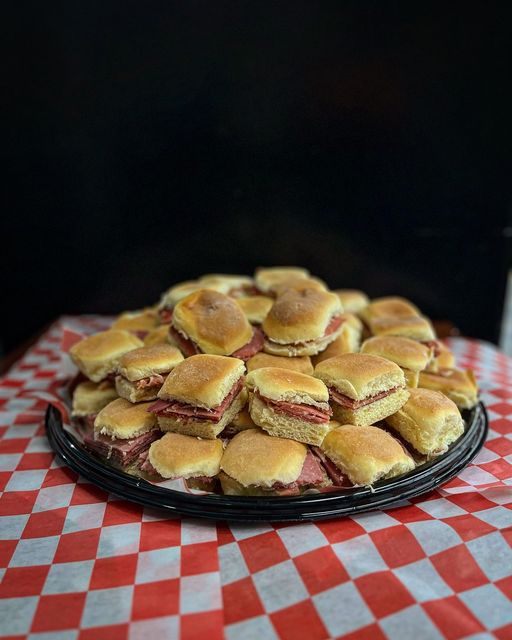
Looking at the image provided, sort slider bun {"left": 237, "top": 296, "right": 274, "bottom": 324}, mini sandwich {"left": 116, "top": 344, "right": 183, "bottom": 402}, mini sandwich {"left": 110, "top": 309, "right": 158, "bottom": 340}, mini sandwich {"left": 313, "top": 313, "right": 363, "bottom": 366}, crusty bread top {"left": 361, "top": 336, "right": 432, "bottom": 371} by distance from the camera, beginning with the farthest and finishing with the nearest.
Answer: mini sandwich {"left": 110, "top": 309, "right": 158, "bottom": 340}, slider bun {"left": 237, "top": 296, "right": 274, "bottom": 324}, mini sandwich {"left": 313, "top": 313, "right": 363, "bottom": 366}, crusty bread top {"left": 361, "top": 336, "right": 432, "bottom": 371}, mini sandwich {"left": 116, "top": 344, "right": 183, "bottom": 402}

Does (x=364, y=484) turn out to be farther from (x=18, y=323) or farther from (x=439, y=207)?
(x=18, y=323)

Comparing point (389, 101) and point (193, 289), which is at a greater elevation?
point (389, 101)

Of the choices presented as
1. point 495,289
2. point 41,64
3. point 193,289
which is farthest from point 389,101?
point 41,64

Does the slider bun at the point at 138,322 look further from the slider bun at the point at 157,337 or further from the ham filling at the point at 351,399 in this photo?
the ham filling at the point at 351,399

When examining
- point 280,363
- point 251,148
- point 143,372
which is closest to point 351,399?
point 280,363

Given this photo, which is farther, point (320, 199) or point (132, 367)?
point (320, 199)

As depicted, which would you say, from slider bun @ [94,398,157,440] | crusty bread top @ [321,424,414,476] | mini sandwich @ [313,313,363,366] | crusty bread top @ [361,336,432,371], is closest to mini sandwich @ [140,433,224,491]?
slider bun @ [94,398,157,440]

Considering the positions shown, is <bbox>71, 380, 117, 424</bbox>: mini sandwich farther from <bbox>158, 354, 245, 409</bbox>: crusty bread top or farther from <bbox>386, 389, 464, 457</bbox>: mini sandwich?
<bbox>386, 389, 464, 457</bbox>: mini sandwich
